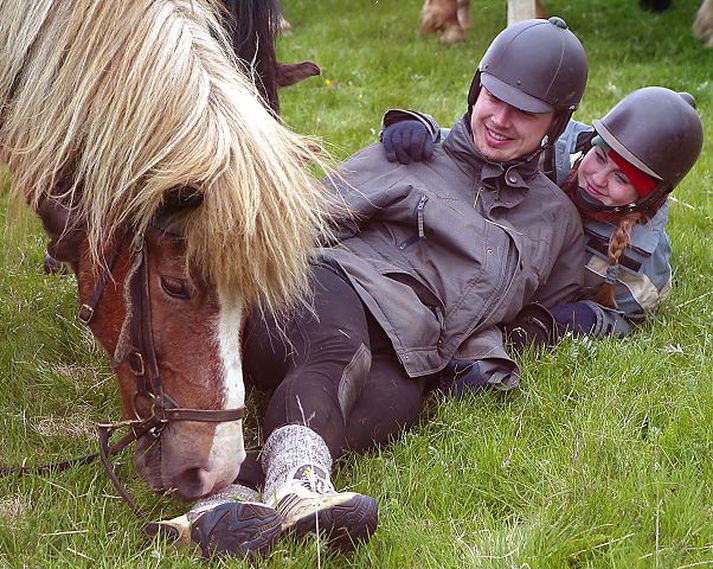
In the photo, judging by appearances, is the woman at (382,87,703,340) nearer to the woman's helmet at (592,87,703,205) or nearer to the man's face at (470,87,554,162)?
the woman's helmet at (592,87,703,205)

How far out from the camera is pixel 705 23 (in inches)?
348

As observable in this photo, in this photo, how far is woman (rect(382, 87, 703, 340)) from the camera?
→ 3645mm

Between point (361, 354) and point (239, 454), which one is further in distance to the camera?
point (361, 354)

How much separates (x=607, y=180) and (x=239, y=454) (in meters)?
2.02

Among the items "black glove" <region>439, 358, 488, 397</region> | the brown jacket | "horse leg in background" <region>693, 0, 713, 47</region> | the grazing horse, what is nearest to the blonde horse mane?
the grazing horse

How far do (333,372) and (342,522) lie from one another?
26.1 inches

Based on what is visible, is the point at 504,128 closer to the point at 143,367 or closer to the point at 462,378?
the point at 462,378

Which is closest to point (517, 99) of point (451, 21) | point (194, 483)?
point (194, 483)

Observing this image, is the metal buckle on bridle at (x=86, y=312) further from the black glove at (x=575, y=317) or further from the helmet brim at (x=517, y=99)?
the black glove at (x=575, y=317)

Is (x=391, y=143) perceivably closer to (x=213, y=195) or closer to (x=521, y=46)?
(x=521, y=46)

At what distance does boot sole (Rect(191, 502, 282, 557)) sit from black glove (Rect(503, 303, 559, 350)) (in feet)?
5.08

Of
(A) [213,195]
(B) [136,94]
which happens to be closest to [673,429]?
(A) [213,195]

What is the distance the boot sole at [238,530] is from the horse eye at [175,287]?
493 mm

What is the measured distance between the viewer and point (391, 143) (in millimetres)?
3617
